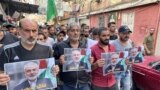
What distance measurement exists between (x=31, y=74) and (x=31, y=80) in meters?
0.08

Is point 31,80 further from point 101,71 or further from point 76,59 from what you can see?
point 101,71

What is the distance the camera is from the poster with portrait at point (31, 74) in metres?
3.40

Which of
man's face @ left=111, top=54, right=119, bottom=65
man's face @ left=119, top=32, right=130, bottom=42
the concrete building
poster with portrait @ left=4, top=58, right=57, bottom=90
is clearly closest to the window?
the concrete building

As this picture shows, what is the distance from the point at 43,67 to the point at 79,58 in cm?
87

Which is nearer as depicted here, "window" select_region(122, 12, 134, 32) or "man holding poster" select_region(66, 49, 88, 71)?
"man holding poster" select_region(66, 49, 88, 71)

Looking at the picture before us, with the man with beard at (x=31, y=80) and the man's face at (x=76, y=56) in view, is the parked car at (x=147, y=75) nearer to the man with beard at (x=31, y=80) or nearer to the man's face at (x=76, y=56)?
the man's face at (x=76, y=56)

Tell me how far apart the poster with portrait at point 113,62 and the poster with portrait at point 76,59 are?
0.28 metres

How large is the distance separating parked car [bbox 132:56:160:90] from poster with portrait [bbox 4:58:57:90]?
8.37 ft

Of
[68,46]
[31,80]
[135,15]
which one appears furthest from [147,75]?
[135,15]

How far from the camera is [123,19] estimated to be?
19.6 m

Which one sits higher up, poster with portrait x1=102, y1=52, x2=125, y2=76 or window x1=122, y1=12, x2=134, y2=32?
window x1=122, y1=12, x2=134, y2=32

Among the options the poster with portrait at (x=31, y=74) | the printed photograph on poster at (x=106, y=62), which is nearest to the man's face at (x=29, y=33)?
the poster with portrait at (x=31, y=74)

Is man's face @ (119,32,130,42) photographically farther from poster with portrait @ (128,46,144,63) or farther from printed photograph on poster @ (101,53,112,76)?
printed photograph on poster @ (101,53,112,76)

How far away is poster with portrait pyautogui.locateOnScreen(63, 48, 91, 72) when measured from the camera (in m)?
4.33
